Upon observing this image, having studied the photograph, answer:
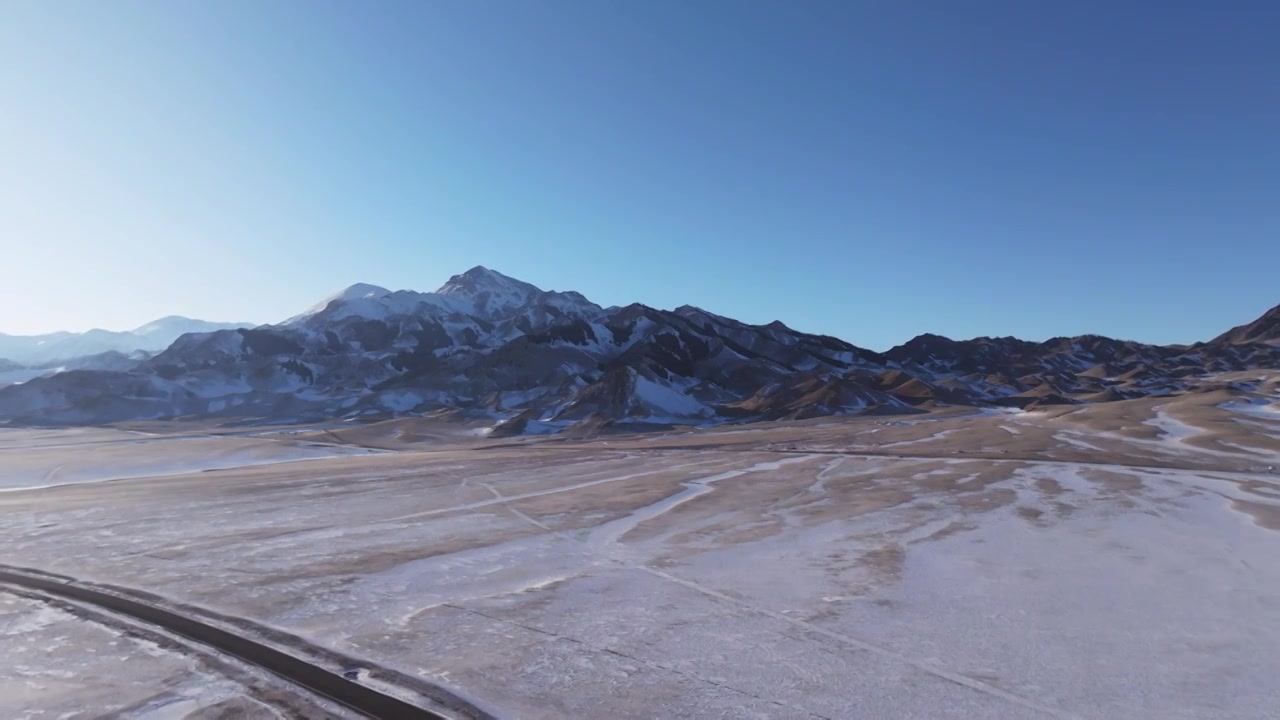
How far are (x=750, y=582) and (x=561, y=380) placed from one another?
119 meters

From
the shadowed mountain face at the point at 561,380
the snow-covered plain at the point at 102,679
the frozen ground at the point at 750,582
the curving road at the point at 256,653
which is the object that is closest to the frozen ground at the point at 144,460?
the frozen ground at the point at 750,582

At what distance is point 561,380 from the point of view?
131500mm

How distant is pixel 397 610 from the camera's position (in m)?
11.6

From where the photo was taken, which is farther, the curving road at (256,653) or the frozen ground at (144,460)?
the frozen ground at (144,460)

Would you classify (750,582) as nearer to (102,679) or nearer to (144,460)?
(102,679)

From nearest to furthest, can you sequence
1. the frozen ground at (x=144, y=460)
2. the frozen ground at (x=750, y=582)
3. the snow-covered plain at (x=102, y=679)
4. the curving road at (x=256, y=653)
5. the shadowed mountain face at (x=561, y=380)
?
the curving road at (x=256, y=653) → the snow-covered plain at (x=102, y=679) → the frozen ground at (x=750, y=582) → the frozen ground at (x=144, y=460) → the shadowed mountain face at (x=561, y=380)

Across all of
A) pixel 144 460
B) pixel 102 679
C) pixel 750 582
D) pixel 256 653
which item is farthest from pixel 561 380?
pixel 102 679

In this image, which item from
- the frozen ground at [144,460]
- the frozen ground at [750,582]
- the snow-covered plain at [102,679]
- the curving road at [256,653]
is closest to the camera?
the curving road at [256,653]

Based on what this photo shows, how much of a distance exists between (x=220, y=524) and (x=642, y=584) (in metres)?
14.2

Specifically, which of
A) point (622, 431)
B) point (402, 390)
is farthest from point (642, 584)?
point (402, 390)

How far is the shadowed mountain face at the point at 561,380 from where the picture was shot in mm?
98562

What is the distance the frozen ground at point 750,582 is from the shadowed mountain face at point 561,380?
6118 centimetres

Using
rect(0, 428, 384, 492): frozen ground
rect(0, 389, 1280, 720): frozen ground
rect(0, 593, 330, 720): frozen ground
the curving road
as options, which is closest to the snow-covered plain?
rect(0, 593, 330, 720): frozen ground

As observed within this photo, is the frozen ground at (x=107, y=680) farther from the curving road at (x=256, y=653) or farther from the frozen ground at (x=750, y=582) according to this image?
the curving road at (x=256, y=653)
